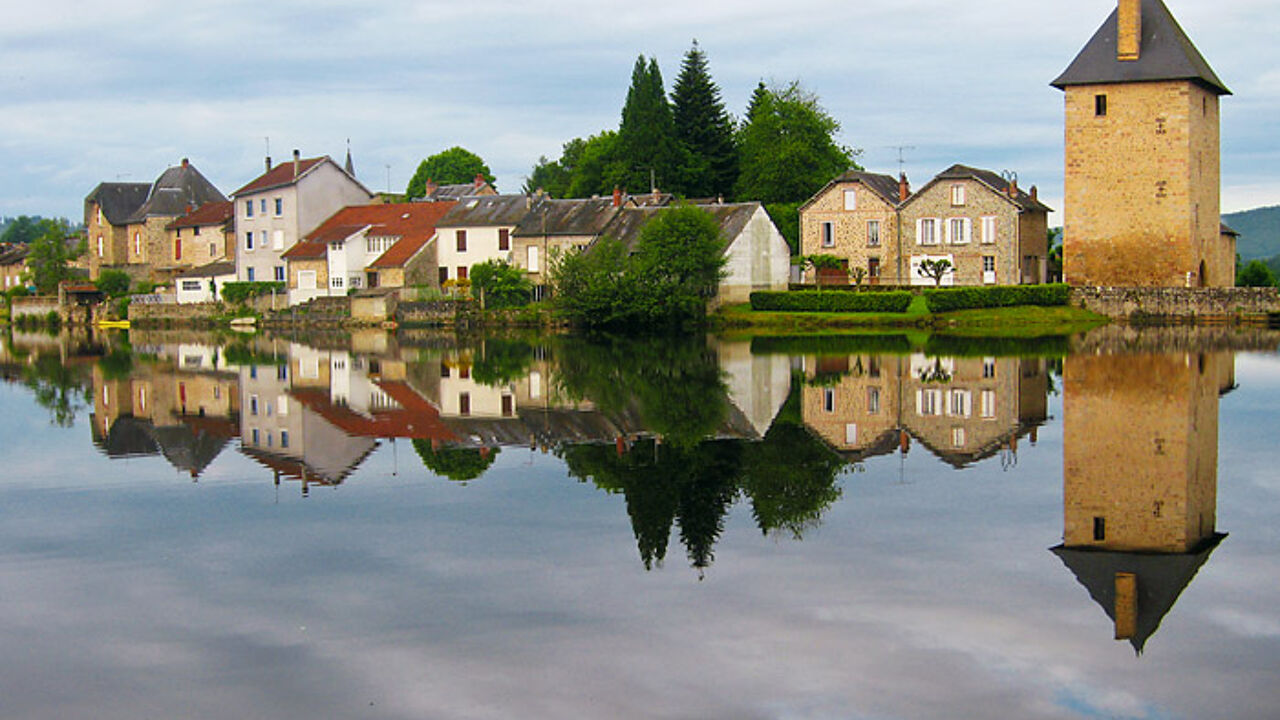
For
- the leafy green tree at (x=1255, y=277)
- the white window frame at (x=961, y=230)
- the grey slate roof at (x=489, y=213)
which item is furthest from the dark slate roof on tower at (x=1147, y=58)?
the grey slate roof at (x=489, y=213)

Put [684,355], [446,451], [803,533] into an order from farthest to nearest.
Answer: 1. [684,355]
2. [446,451]
3. [803,533]

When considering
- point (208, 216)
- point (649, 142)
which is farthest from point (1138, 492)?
point (208, 216)

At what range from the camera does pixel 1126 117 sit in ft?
155

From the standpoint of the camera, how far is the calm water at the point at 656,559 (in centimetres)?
713

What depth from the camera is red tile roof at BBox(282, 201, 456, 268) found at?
5775cm

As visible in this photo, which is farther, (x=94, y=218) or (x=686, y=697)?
(x=94, y=218)

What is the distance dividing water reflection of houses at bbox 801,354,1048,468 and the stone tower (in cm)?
2122

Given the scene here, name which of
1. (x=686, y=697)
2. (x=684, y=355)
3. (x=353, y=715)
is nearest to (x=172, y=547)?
(x=353, y=715)

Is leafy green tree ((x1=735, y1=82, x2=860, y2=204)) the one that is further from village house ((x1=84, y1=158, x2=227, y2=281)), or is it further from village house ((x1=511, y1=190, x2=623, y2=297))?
village house ((x1=84, y1=158, x2=227, y2=281))

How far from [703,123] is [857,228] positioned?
1668 centimetres

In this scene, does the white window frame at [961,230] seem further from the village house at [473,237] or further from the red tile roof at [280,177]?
the red tile roof at [280,177]

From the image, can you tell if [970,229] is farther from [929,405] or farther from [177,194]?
[177,194]

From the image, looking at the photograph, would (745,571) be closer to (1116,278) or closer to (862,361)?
(862,361)

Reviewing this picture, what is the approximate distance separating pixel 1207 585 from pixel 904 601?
2.14 meters
